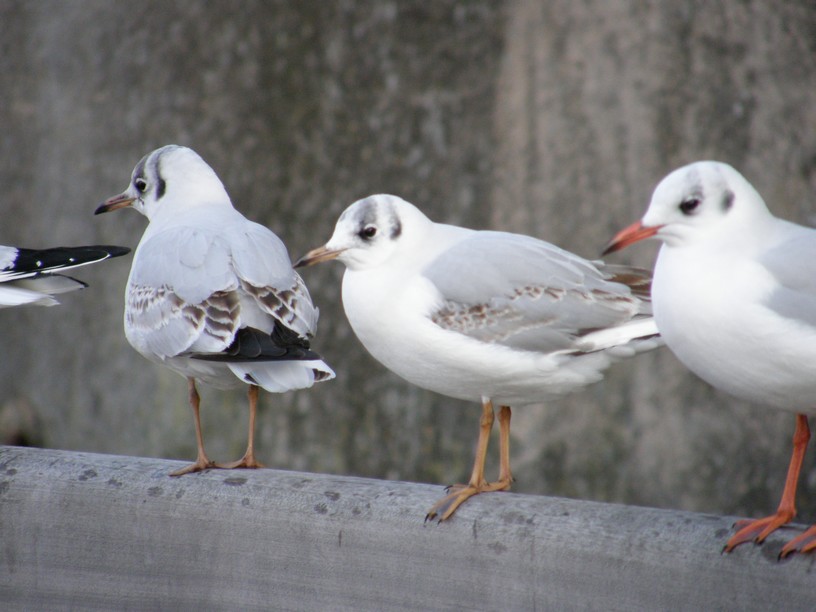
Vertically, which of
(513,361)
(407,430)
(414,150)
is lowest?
(407,430)

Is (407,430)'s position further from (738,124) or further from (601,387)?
(738,124)

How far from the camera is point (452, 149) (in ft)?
15.9

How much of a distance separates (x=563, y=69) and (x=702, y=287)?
2712 millimetres

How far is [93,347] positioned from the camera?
5.70 meters

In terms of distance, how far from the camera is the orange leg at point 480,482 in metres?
2.42

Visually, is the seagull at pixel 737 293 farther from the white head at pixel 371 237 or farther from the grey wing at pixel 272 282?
the grey wing at pixel 272 282

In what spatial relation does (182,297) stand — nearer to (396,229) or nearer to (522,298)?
(396,229)

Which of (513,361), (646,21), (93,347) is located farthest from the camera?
(93,347)

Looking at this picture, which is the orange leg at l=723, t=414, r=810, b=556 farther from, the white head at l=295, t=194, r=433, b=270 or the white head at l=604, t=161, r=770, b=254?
the white head at l=295, t=194, r=433, b=270

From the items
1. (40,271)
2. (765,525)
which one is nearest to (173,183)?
(40,271)

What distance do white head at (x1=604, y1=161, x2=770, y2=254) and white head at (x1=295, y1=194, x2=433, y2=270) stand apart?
72 cm

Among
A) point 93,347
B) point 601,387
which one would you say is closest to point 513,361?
point 601,387

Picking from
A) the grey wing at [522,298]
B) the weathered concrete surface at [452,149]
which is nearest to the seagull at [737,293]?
the grey wing at [522,298]

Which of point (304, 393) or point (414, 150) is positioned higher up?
point (414, 150)
